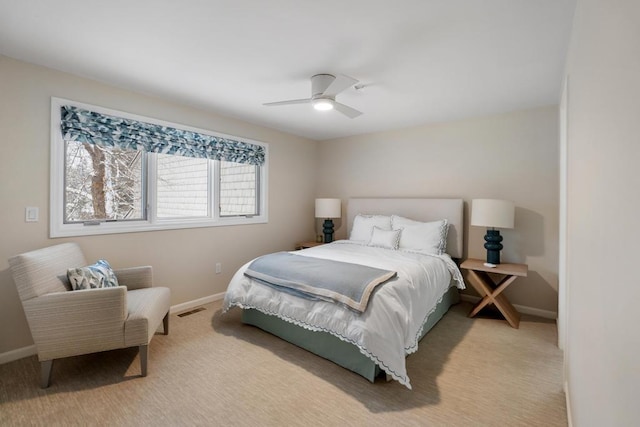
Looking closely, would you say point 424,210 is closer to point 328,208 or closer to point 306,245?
point 328,208

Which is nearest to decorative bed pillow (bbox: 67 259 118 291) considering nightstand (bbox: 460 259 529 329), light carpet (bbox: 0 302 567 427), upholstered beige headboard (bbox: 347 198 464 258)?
light carpet (bbox: 0 302 567 427)

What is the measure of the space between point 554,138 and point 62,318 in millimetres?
4783

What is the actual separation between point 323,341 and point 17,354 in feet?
8.15

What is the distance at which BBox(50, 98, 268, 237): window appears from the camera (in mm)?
2736

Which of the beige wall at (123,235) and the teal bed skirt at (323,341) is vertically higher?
the beige wall at (123,235)

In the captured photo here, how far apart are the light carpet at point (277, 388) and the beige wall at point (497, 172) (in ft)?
3.38

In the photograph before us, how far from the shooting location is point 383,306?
221cm

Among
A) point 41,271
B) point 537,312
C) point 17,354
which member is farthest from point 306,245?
point 17,354

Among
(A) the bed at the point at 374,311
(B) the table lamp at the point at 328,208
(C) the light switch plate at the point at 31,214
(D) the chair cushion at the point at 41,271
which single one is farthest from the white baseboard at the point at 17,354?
(B) the table lamp at the point at 328,208

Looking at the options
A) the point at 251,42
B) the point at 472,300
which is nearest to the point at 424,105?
the point at 251,42

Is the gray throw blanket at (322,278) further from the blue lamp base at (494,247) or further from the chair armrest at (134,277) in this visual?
the blue lamp base at (494,247)

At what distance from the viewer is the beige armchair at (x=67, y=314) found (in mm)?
2066

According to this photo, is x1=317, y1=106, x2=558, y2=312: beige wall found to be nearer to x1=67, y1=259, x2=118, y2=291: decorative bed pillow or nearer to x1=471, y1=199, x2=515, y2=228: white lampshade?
x1=471, y1=199, x2=515, y2=228: white lampshade

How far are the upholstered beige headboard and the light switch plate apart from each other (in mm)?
3690
